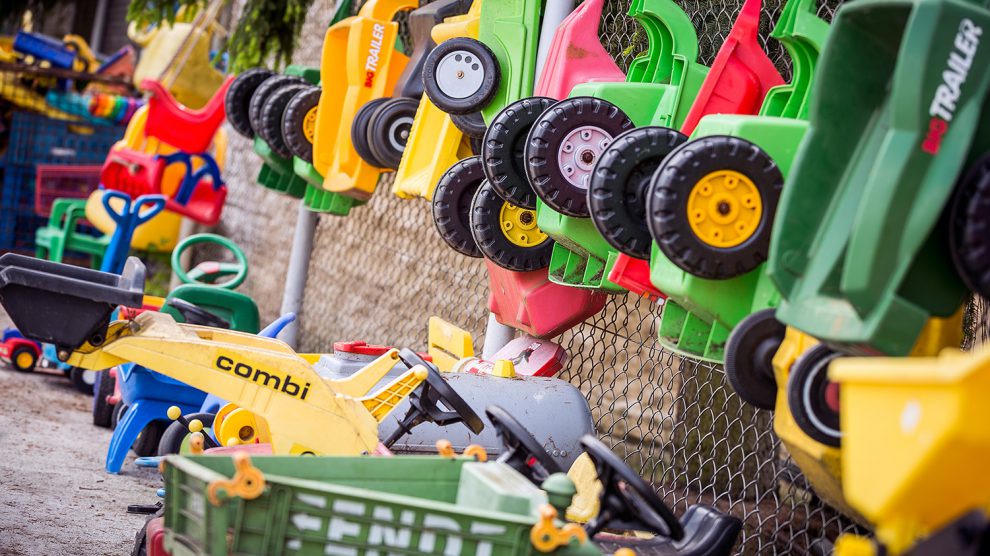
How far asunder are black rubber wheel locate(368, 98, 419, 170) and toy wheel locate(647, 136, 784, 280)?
2620 millimetres

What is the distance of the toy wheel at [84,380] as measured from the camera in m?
6.76

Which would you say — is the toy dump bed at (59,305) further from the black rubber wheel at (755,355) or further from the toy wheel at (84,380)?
the toy wheel at (84,380)

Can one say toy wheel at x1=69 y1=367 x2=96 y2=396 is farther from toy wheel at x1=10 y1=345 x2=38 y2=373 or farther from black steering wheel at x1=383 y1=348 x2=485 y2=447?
black steering wheel at x1=383 y1=348 x2=485 y2=447

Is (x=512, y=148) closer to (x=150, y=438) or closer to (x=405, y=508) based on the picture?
(x=405, y=508)

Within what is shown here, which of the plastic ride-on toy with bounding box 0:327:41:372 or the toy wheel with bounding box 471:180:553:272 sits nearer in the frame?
the toy wheel with bounding box 471:180:553:272

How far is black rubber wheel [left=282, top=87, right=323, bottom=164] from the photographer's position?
5.62 metres

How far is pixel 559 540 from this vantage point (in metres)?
2.19

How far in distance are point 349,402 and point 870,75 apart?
1.67 m

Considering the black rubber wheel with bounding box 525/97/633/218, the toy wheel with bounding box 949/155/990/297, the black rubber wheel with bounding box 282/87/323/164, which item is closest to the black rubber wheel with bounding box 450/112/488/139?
the black rubber wheel with bounding box 525/97/633/218

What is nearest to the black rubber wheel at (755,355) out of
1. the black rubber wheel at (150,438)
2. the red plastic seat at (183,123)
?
the black rubber wheel at (150,438)

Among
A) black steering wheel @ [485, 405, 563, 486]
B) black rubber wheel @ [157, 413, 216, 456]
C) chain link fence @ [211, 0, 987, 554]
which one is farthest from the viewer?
black rubber wheel @ [157, 413, 216, 456]

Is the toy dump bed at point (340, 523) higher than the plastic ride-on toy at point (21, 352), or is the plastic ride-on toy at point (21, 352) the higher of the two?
the toy dump bed at point (340, 523)

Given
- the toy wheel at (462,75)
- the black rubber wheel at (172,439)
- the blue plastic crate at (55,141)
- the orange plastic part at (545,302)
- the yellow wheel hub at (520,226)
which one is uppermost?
the toy wheel at (462,75)

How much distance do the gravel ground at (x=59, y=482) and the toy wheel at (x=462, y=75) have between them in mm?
1912
